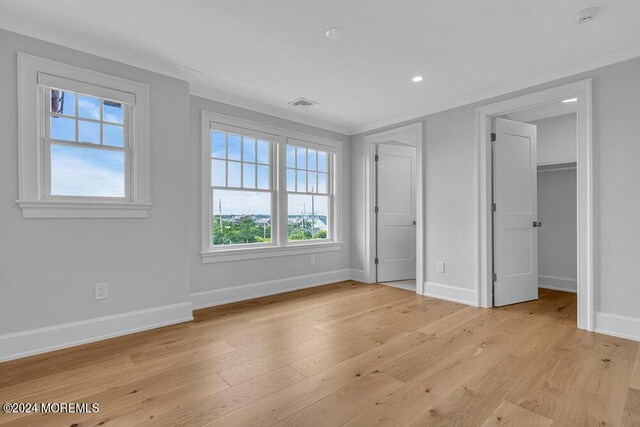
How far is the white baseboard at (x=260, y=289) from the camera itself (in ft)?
12.2

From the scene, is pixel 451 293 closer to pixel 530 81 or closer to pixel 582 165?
pixel 582 165

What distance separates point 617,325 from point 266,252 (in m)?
3.63

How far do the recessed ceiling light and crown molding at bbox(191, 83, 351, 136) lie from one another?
170 cm

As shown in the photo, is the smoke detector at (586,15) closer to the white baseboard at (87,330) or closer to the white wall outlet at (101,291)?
the white baseboard at (87,330)

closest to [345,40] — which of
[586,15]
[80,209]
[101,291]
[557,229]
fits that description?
[586,15]

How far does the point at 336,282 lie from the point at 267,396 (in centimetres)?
332

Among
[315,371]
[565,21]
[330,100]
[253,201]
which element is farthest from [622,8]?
[253,201]

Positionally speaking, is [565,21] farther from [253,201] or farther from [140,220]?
[140,220]

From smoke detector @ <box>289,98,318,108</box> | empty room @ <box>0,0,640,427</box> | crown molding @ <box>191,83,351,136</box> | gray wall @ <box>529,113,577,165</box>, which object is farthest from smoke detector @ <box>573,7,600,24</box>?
crown molding @ <box>191,83,351,136</box>

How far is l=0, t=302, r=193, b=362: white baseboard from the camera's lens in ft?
7.87

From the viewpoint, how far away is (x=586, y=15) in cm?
228

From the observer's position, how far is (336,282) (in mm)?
5148

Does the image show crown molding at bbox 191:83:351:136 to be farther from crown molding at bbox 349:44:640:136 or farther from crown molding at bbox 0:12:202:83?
crown molding at bbox 349:44:640:136

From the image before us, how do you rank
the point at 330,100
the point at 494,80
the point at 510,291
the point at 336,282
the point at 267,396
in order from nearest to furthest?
the point at 267,396
the point at 494,80
the point at 510,291
the point at 330,100
the point at 336,282
